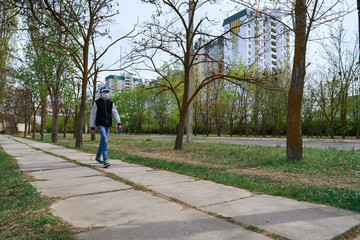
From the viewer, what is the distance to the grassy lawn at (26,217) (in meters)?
2.28

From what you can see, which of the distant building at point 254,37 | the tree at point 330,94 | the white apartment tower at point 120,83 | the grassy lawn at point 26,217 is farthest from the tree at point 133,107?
the grassy lawn at point 26,217

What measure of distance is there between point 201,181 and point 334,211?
2227 mm

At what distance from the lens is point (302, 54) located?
758cm

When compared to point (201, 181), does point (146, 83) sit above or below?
above

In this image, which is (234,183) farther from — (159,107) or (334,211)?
(159,107)

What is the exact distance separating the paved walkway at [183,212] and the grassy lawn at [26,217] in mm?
149

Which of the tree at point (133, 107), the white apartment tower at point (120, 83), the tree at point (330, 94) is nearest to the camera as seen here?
the white apartment tower at point (120, 83)

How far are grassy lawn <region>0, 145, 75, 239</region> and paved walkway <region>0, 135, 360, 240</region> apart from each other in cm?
15

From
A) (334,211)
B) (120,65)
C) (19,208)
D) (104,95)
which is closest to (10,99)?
(120,65)

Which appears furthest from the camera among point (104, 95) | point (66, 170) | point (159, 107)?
point (159, 107)

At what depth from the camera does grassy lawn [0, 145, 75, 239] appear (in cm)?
228

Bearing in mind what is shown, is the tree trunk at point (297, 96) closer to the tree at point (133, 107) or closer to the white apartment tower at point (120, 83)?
the white apartment tower at point (120, 83)

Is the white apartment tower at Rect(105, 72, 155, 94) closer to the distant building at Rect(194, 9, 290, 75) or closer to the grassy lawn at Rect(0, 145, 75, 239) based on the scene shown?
the distant building at Rect(194, 9, 290, 75)

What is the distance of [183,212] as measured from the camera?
2836 mm
